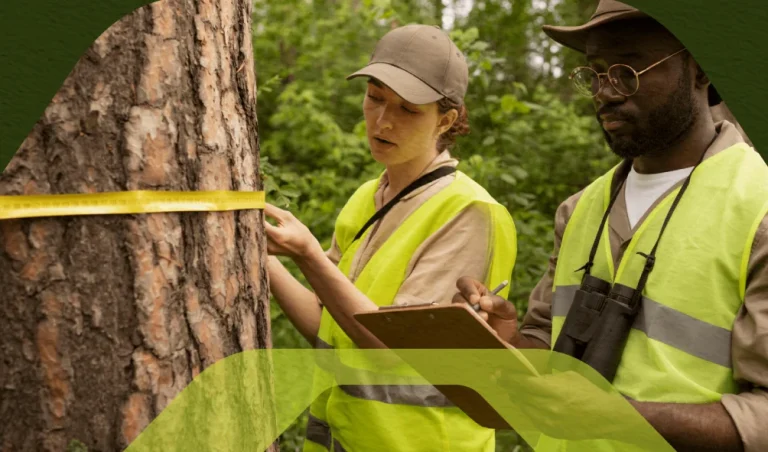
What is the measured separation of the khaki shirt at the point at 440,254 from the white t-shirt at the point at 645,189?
509 millimetres

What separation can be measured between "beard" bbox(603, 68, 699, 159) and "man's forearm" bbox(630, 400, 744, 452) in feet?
2.17

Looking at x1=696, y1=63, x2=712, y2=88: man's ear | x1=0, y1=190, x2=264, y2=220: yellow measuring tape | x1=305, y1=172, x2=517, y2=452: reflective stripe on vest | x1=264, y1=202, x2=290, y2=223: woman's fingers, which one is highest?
x1=696, y1=63, x2=712, y2=88: man's ear

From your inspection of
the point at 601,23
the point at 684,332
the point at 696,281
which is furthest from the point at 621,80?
the point at 684,332

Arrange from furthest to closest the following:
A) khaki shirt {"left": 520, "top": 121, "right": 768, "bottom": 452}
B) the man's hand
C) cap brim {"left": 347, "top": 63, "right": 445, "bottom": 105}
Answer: cap brim {"left": 347, "top": 63, "right": 445, "bottom": 105} → the man's hand → khaki shirt {"left": 520, "top": 121, "right": 768, "bottom": 452}

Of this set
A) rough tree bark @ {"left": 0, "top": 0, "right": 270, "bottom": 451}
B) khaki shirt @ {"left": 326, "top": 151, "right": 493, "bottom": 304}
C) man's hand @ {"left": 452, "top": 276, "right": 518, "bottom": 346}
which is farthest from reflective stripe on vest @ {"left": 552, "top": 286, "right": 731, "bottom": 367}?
rough tree bark @ {"left": 0, "top": 0, "right": 270, "bottom": 451}

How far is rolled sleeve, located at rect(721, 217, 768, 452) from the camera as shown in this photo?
1.82m

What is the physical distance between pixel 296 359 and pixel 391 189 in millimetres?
1221

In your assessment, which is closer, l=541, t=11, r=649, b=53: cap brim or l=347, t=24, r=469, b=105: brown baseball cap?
l=541, t=11, r=649, b=53: cap brim

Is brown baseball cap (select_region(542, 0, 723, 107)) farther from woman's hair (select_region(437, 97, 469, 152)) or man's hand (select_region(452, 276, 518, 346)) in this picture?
man's hand (select_region(452, 276, 518, 346))

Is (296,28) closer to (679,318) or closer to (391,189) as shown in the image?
(391,189)

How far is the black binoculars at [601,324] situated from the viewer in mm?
2072

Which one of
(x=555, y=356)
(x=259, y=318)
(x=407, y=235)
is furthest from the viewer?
(x=407, y=235)

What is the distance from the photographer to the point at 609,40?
2203 mm

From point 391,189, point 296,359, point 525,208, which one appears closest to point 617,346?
point 391,189
